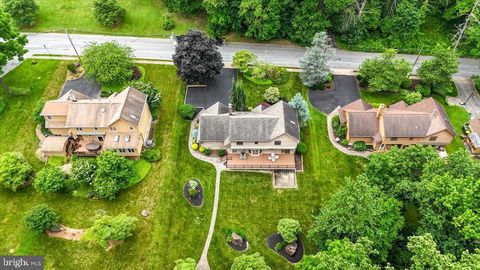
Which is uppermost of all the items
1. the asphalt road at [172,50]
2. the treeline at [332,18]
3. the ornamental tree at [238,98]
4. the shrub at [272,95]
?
the treeline at [332,18]

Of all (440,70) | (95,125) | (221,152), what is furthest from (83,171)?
(440,70)

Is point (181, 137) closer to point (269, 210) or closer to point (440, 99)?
point (269, 210)

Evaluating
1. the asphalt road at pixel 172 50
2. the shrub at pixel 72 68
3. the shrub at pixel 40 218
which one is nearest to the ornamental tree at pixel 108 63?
the shrub at pixel 72 68

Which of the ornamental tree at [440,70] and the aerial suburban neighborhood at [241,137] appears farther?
the ornamental tree at [440,70]

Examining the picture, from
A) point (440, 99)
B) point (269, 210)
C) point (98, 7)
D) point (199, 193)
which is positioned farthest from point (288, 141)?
point (98, 7)

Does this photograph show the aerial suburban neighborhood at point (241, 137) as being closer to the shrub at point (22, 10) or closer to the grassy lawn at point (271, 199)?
the grassy lawn at point (271, 199)

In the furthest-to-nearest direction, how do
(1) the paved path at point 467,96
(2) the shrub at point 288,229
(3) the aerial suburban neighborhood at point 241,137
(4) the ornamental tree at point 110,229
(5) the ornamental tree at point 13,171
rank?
(1) the paved path at point 467,96 → (5) the ornamental tree at point 13,171 → (2) the shrub at point 288,229 → (4) the ornamental tree at point 110,229 → (3) the aerial suburban neighborhood at point 241,137

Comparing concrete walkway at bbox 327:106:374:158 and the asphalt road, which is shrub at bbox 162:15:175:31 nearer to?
the asphalt road
